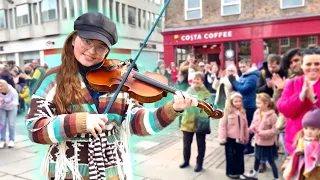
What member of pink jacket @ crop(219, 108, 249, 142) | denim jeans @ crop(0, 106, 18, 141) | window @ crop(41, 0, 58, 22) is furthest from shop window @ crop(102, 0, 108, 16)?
denim jeans @ crop(0, 106, 18, 141)

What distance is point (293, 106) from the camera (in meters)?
2.27

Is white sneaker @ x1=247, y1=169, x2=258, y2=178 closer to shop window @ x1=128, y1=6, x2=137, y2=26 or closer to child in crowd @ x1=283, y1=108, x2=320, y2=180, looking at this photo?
child in crowd @ x1=283, y1=108, x2=320, y2=180

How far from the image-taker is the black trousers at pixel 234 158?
136 inches

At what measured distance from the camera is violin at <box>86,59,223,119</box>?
1.24 metres

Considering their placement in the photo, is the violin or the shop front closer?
the violin

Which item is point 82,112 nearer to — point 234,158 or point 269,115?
point 234,158

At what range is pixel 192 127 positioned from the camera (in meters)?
3.71

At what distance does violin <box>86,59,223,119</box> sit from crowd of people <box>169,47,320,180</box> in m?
0.63

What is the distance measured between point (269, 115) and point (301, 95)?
141 centimetres

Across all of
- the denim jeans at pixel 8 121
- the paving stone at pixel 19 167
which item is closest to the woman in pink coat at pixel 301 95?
the paving stone at pixel 19 167

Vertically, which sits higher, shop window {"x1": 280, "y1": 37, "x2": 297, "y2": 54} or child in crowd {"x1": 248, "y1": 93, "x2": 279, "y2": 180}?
shop window {"x1": 280, "y1": 37, "x2": 297, "y2": 54}

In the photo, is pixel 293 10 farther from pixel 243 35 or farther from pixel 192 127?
pixel 192 127

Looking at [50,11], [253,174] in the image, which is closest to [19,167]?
[253,174]

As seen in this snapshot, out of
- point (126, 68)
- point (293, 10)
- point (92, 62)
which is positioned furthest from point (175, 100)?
point (293, 10)
